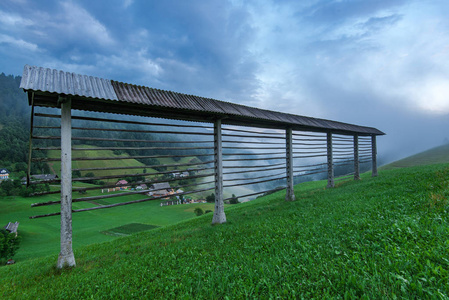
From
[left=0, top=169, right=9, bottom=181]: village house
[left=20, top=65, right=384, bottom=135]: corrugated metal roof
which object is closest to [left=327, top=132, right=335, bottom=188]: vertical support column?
[left=20, top=65, right=384, bottom=135]: corrugated metal roof

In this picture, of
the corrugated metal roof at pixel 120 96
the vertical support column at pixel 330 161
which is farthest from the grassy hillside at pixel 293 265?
the vertical support column at pixel 330 161

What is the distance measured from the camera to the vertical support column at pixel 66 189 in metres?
4.46

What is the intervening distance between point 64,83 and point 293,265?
5824mm

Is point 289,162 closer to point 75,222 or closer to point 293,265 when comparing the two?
point 293,265

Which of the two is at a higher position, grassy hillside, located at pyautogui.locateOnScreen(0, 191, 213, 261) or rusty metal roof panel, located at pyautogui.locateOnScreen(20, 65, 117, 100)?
rusty metal roof panel, located at pyautogui.locateOnScreen(20, 65, 117, 100)

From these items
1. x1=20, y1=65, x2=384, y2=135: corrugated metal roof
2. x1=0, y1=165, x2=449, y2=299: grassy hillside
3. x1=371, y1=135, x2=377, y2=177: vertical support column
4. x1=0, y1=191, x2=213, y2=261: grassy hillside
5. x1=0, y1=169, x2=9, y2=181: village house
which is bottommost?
x1=0, y1=191, x2=213, y2=261: grassy hillside

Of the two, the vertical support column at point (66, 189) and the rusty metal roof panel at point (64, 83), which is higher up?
the rusty metal roof panel at point (64, 83)

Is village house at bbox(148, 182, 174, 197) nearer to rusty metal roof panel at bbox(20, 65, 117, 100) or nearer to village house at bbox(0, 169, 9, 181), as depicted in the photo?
rusty metal roof panel at bbox(20, 65, 117, 100)

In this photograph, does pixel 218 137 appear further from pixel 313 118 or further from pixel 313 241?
pixel 313 118

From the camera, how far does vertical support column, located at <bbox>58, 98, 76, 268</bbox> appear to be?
4.46 m

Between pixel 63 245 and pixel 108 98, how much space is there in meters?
3.50

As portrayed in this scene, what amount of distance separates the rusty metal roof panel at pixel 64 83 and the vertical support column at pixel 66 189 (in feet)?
1.19

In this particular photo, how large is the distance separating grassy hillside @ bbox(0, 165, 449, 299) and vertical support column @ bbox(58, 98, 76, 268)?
34cm

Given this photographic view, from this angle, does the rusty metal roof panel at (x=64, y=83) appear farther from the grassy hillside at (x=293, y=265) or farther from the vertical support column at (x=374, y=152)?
the vertical support column at (x=374, y=152)
